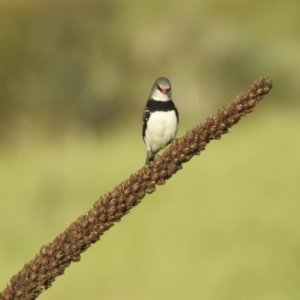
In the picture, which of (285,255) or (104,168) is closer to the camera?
(285,255)

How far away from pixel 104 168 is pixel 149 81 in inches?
56.5

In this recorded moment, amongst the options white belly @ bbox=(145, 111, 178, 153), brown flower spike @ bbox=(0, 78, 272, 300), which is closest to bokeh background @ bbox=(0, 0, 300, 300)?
white belly @ bbox=(145, 111, 178, 153)

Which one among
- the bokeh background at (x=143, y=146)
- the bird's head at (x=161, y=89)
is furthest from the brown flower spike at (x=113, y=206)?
the bokeh background at (x=143, y=146)

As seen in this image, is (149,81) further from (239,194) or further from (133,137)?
(239,194)

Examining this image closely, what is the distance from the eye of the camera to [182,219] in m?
4.77

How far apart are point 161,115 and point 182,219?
2.81 m

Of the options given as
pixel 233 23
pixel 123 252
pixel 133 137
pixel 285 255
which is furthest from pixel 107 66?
pixel 285 255

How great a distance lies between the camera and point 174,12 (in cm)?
716

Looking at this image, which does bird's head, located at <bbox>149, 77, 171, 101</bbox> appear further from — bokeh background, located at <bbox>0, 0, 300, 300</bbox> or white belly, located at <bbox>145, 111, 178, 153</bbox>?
bokeh background, located at <bbox>0, 0, 300, 300</bbox>

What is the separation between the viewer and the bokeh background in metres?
4.27

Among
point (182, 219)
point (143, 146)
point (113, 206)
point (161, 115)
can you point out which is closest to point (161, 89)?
point (161, 115)

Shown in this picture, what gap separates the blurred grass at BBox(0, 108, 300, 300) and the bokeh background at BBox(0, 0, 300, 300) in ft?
0.04

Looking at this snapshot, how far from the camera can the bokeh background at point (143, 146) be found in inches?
168

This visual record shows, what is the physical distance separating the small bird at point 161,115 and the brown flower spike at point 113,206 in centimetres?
116
